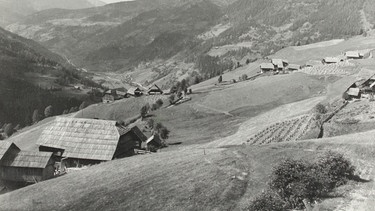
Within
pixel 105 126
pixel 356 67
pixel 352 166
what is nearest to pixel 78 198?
pixel 352 166

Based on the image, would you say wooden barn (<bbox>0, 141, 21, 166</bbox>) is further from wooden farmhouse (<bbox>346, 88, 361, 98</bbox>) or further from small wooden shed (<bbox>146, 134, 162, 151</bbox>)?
wooden farmhouse (<bbox>346, 88, 361, 98</bbox>)

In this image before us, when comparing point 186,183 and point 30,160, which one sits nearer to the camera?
point 186,183

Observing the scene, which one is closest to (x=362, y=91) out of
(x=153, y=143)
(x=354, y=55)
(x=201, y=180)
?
(x=153, y=143)

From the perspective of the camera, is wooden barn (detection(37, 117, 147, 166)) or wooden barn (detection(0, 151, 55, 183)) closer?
wooden barn (detection(0, 151, 55, 183))

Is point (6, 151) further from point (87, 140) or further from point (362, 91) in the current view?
point (362, 91)

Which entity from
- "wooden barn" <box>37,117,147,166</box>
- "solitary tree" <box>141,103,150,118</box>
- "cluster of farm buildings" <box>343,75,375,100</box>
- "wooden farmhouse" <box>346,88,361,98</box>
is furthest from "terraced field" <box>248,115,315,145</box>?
"solitary tree" <box>141,103,150,118</box>

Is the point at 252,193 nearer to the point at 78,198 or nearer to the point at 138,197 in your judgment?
the point at 138,197
